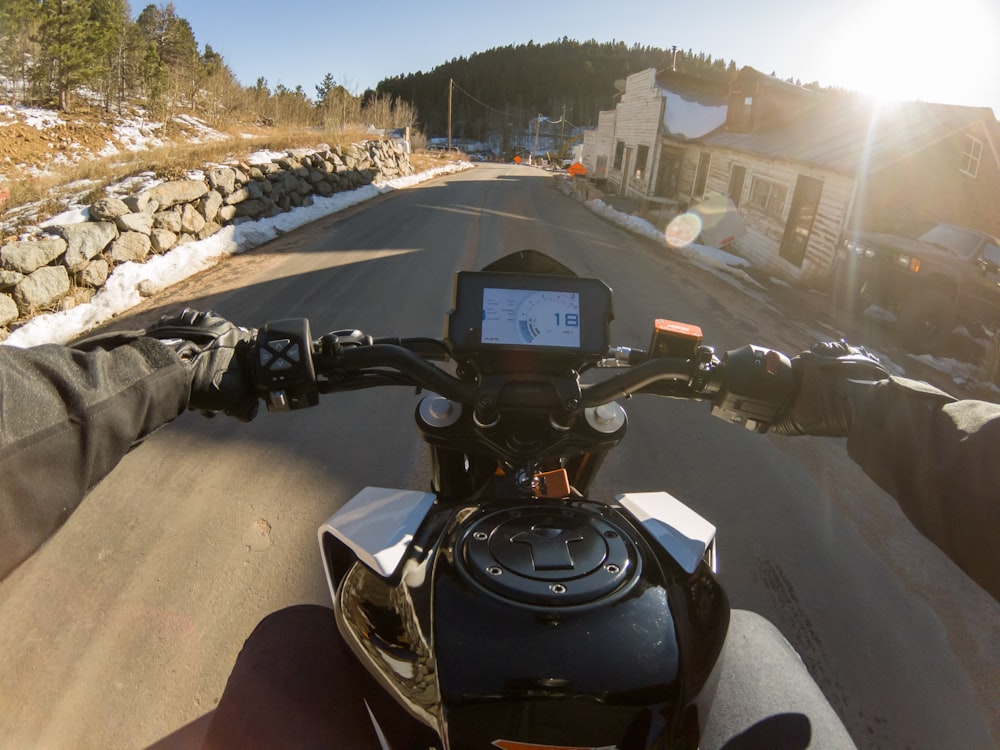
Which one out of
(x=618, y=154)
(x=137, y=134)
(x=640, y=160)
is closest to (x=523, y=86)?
(x=618, y=154)

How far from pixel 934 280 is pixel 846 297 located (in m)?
1.96

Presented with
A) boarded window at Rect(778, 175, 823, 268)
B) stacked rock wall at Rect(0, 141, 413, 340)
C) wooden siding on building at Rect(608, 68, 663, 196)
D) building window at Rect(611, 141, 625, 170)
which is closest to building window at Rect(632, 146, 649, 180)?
wooden siding on building at Rect(608, 68, 663, 196)

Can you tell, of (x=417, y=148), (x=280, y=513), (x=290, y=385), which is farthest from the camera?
(x=417, y=148)

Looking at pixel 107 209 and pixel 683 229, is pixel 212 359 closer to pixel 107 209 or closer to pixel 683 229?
pixel 107 209

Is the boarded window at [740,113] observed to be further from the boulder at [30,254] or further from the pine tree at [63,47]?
the pine tree at [63,47]

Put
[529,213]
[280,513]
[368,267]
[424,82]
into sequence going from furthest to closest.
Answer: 1. [424,82]
2. [529,213]
3. [368,267]
4. [280,513]

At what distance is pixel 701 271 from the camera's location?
11672 mm

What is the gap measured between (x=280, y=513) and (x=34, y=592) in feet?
3.96

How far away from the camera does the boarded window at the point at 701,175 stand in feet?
66.2

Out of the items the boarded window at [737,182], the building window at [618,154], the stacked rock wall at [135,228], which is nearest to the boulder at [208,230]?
the stacked rock wall at [135,228]

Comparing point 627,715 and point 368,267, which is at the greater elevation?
point 627,715

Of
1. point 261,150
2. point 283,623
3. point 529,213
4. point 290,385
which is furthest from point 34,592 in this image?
point 529,213

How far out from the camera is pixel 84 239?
7309mm

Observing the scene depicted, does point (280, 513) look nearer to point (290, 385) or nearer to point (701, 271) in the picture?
point (290, 385)
